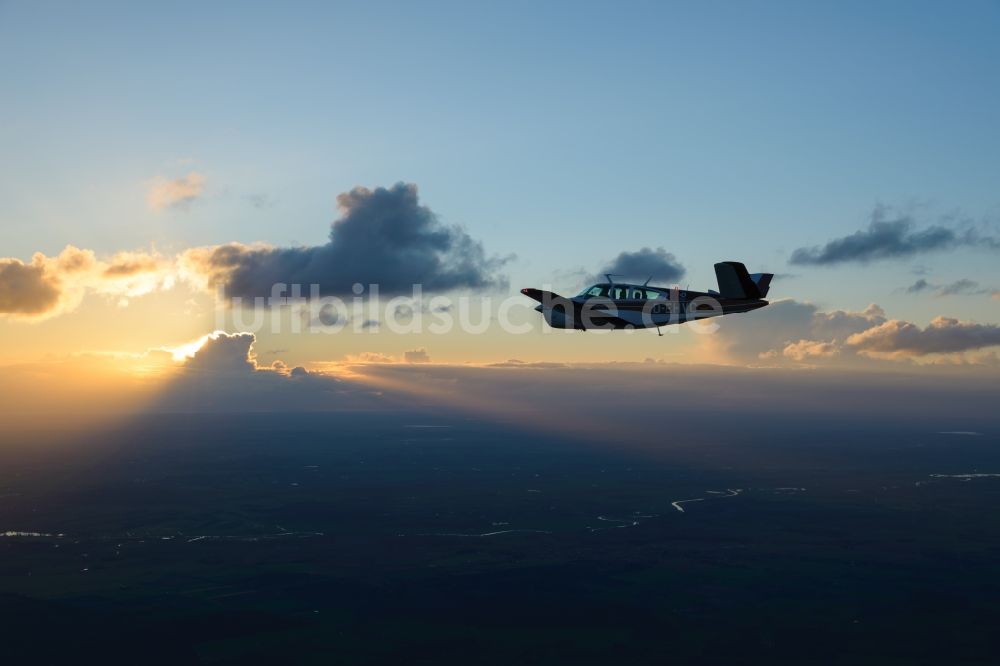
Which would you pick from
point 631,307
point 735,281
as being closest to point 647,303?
point 631,307

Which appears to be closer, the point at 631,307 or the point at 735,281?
the point at 735,281

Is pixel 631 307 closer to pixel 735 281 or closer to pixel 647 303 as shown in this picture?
pixel 647 303

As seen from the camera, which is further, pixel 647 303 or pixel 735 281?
pixel 647 303

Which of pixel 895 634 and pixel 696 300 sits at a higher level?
pixel 696 300

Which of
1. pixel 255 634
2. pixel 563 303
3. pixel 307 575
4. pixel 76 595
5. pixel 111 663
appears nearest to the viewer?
A: pixel 563 303

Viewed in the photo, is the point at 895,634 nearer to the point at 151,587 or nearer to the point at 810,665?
the point at 810,665

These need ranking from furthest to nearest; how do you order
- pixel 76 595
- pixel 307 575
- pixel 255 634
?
1. pixel 307 575
2. pixel 76 595
3. pixel 255 634

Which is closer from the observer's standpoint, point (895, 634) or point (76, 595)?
point (895, 634)

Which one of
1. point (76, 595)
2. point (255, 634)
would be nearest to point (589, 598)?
point (255, 634)
